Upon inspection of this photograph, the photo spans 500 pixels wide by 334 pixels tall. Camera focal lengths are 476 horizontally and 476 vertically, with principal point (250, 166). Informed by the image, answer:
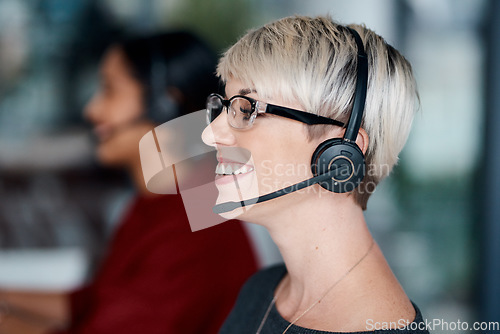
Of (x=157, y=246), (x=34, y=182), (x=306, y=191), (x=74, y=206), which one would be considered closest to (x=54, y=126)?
(x=34, y=182)

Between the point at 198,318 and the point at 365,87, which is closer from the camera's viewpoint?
the point at 365,87

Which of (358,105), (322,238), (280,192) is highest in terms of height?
(358,105)

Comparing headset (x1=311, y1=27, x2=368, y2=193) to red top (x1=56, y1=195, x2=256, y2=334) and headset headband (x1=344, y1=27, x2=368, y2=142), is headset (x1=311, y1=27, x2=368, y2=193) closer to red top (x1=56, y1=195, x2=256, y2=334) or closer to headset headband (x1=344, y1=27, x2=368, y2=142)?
headset headband (x1=344, y1=27, x2=368, y2=142)

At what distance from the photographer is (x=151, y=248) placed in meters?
1.43

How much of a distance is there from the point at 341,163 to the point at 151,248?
781 millimetres

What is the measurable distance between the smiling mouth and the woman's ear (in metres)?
0.21

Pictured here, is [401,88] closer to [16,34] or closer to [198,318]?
[198,318]

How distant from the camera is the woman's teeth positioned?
91 centimetres

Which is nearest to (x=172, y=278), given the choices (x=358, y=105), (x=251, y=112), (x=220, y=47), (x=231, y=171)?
(x=231, y=171)

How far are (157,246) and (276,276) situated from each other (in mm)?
437

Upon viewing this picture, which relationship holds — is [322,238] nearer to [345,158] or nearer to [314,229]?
[314,229]

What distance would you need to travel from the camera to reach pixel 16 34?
8.53 feet

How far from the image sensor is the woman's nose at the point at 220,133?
0.93m

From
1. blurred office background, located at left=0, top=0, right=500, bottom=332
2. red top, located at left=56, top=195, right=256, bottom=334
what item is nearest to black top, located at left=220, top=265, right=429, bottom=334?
red top, located at left=56, top=195, right=256, bottom=334
